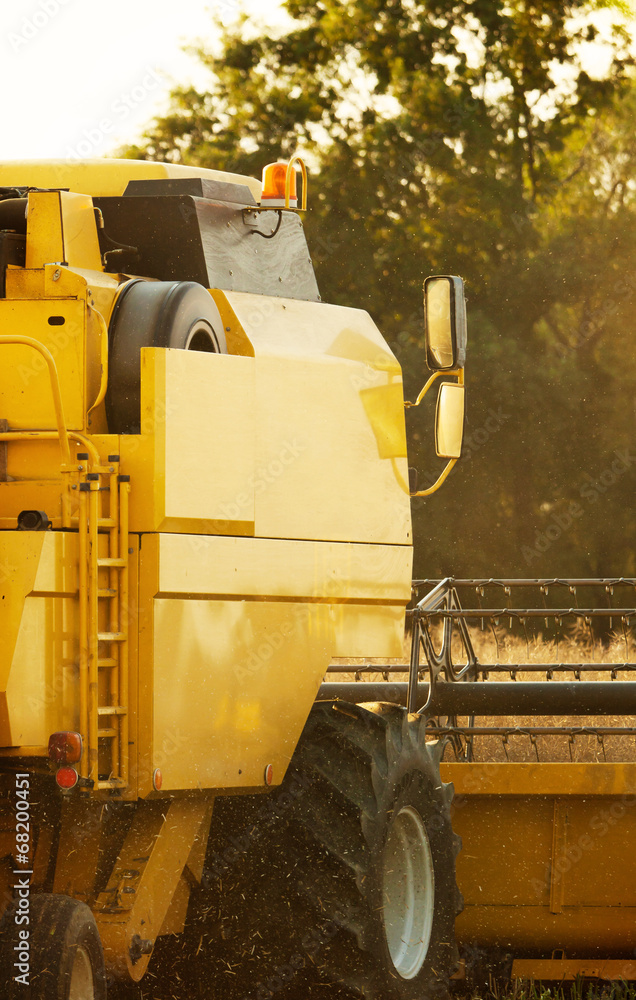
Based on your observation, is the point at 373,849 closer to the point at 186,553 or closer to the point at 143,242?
the point at 186,553

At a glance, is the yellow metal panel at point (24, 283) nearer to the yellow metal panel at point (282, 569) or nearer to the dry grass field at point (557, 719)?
the yellow metal panel at point (282, 569)

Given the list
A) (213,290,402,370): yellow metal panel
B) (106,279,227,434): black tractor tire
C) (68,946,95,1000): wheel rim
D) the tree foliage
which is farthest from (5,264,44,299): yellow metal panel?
the tree foliage

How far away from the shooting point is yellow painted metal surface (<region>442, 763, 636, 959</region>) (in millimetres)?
6785

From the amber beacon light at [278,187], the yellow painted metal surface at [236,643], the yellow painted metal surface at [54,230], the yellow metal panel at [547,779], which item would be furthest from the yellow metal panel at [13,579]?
A: the yellow metal panel at [547,779]

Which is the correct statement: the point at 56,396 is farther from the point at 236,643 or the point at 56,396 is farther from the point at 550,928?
the point at 550,928

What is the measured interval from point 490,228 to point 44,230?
19.9 meters

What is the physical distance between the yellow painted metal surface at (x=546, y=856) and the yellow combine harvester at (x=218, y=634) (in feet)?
0.05

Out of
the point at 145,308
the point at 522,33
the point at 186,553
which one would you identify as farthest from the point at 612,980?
the point at 522,33

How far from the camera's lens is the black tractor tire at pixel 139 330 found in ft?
16.4

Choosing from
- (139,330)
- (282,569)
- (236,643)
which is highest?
(139,330)

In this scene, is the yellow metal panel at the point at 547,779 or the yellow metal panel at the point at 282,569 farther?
the yellow metal panel at the point at 547,779

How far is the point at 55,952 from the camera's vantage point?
13.5 feet

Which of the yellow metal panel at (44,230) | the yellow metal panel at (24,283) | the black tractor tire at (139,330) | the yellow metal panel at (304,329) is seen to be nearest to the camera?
the black tractor tire at (139,330)

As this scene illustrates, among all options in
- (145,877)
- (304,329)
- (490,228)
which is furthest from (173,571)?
(490,228)
